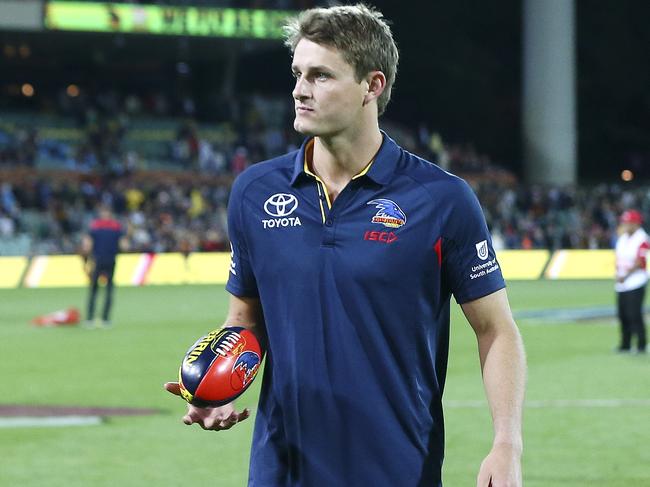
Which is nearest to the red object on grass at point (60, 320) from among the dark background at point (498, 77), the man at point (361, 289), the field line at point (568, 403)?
the field line at point (568, 403)

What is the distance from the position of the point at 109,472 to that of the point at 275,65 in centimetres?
5134

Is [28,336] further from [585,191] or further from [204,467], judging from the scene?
[585,191]

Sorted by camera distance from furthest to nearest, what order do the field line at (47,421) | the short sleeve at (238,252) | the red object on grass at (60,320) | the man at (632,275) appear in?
the red object on grass at (60,320)
the man at (632,275)
the field line at (47,421)
the short sleeve at (238,252)

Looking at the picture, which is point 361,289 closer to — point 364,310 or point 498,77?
point 364,310

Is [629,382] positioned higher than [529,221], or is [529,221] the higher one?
[629,382]

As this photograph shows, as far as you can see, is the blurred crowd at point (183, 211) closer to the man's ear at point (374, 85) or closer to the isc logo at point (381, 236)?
the man's ear at point (374, 85)

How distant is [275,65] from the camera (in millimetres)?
60750

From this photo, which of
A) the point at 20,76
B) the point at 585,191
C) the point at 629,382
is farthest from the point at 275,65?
the point at 629,382

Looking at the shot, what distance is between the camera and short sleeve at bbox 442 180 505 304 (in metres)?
4.29

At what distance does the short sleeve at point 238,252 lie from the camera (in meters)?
4.52

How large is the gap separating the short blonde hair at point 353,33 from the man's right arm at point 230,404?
87cm

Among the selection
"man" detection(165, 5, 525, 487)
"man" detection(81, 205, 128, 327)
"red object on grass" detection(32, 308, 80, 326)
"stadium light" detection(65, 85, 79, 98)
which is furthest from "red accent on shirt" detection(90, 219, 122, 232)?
"stadium light" detection(65, 85, 79, 98)

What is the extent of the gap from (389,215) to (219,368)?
72cm

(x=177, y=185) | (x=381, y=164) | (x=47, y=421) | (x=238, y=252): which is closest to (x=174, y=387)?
(x=238, y=252)
